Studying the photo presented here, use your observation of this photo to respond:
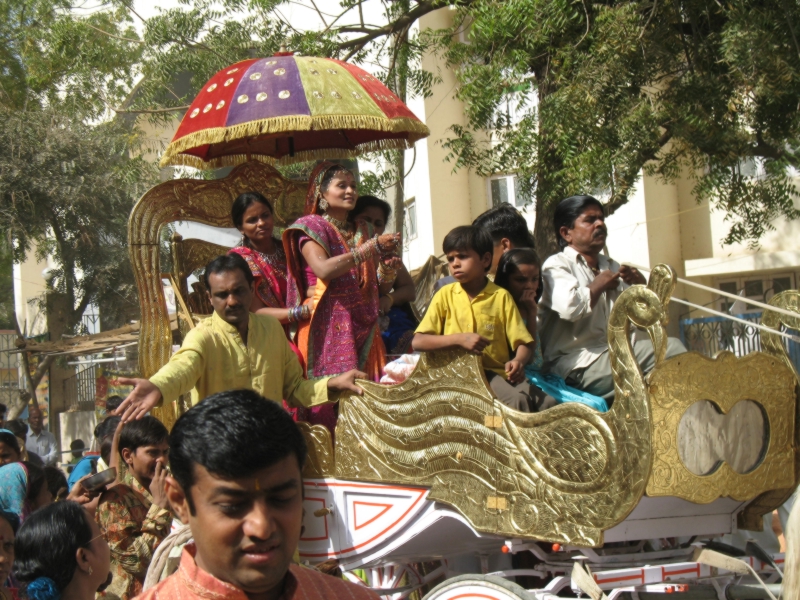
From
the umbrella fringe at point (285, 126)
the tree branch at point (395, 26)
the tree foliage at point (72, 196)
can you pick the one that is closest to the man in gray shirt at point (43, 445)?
the tree foliage at point (72, 196)

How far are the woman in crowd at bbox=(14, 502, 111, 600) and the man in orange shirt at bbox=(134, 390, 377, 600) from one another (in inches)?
41.5

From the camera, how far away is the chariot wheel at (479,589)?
331cm

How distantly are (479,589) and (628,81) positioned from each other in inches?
197

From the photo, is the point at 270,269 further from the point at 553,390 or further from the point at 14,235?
the point at 14,235

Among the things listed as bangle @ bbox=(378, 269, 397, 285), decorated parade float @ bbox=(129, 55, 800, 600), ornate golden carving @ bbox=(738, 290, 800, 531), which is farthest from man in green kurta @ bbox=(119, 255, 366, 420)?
ornate golden carving @ bbox=(738, 290, 800, 531)

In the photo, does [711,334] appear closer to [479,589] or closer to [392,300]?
[392,300]

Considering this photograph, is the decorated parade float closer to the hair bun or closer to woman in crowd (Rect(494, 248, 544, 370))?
woman in crowd (Rect(494, 248, 544, 370))

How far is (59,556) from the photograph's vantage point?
2.69m

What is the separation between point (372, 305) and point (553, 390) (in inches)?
49.0

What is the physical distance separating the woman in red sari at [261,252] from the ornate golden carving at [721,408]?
2.30 meters

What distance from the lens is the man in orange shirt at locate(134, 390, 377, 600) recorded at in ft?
5.60

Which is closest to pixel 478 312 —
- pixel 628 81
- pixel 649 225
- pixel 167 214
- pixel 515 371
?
pixel 515 371

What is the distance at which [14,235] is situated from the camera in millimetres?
15562

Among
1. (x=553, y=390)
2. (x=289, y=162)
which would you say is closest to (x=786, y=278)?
(x=289, y=162)
